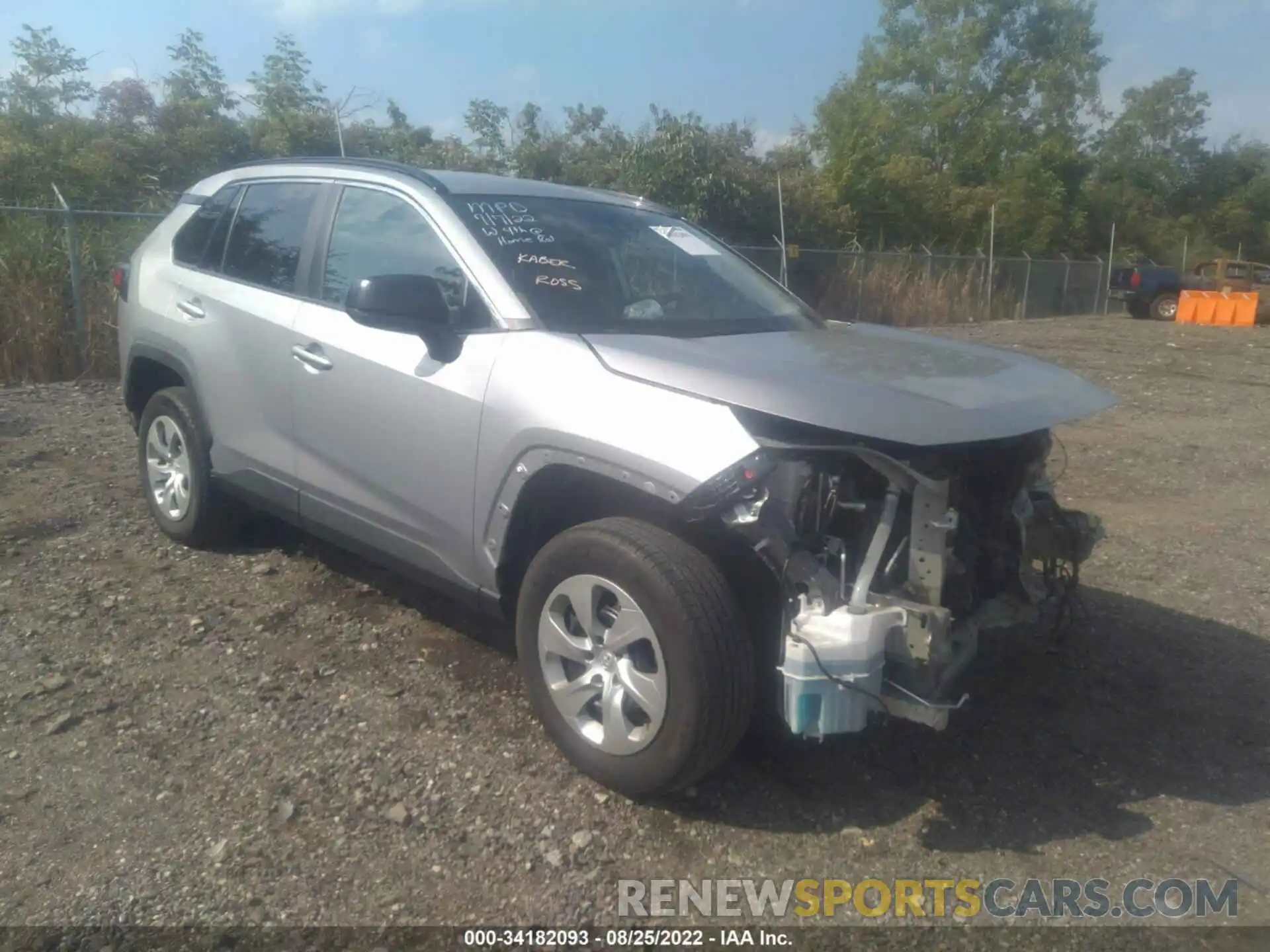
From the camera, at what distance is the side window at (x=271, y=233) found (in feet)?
14.8

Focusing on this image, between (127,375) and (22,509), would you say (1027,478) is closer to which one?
(127,375)

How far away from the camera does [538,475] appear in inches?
132

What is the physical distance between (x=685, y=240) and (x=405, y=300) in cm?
157

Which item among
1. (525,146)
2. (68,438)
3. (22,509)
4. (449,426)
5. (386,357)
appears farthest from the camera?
(525,146)

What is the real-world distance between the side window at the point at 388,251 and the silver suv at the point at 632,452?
0.01m

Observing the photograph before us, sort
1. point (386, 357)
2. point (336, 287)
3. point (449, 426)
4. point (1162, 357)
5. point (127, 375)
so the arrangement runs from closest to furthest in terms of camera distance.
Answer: point (449, 426) < point (386, 357) < point (336, 287) < point (127, 375) < point (1162, 357)

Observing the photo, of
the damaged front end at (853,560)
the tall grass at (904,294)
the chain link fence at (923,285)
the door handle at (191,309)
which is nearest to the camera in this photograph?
the damaged front end at (853,560)

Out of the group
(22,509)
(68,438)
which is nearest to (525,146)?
(68,438)

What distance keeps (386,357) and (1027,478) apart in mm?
2242

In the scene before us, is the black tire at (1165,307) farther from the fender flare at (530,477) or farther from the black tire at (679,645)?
the black tire at (679,645)

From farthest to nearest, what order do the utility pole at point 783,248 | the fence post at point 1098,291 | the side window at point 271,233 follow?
the fence post at point 1098,291, the utility pole at point 783,248, the side window at point 271,233

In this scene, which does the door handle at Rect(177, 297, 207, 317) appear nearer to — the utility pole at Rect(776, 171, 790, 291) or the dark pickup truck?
the utility pole at Rect(776, 171, 790, 291)

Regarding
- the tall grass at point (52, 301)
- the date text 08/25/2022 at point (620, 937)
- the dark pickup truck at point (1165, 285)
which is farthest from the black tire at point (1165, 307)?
the date text 08/25/2022 at point (620, 937)

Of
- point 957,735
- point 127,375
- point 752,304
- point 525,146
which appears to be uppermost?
point 525,146
